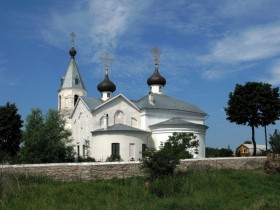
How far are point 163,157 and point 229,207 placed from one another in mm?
5508

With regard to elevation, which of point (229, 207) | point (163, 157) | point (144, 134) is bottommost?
point (229, 207)

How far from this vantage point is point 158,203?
47.1 feet

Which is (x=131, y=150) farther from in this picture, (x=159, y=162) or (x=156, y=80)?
(x=159, y=162)

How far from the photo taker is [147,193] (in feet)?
53.2

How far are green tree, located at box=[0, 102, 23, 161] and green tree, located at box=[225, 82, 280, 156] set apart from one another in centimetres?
2104

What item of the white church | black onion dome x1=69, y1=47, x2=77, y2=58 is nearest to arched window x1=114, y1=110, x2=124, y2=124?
the white church

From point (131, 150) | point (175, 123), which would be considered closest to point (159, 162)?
point (131, 150)

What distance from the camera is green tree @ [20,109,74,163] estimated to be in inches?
1141

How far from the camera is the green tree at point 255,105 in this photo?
36781mm

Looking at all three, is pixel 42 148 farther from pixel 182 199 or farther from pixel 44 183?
pixel 182 199

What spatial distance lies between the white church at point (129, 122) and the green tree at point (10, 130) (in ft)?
→ 17.6

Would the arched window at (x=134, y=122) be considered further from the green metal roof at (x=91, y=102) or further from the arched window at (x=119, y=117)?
the green metal roof at (x=91, y=102)

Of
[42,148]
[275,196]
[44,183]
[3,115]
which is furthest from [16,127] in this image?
[275,196]

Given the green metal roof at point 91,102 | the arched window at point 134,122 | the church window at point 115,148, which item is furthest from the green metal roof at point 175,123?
the green metal roof at point 91,102
